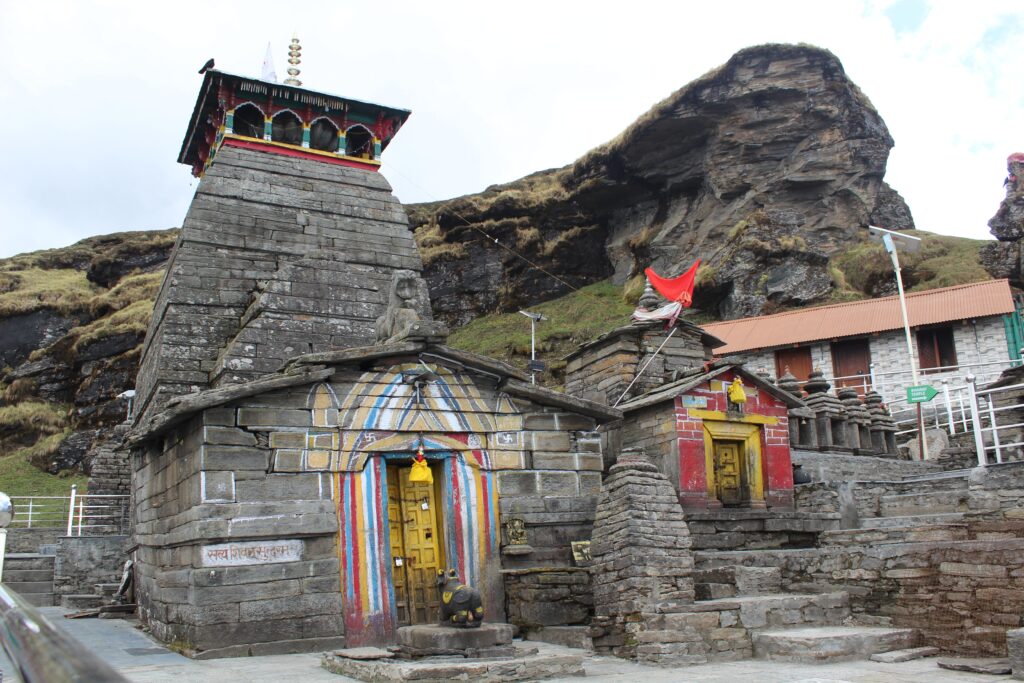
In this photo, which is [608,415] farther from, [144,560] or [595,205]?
[595,205]

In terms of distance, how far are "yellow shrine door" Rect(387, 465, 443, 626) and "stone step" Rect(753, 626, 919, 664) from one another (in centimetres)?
449

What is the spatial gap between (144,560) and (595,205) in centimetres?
3907

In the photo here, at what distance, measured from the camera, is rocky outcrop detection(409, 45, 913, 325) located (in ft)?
136

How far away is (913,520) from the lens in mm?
11961

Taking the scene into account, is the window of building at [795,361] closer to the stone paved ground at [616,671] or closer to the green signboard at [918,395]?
the green signboard at [918,395]

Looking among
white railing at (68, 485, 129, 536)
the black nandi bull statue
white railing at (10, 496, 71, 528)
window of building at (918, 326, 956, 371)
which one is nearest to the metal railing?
the black nandi bull statue

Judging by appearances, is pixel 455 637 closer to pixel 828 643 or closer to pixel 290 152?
pixel 828 643

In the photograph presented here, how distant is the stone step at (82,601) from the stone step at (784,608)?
12.5m

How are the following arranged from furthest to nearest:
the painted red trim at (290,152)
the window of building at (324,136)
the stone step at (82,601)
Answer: the window of building at (324,136), the painted red trim at (290,152), the stone step at (82,601)

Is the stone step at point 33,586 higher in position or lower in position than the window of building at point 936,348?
lower

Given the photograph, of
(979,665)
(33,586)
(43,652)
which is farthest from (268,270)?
(43,652)

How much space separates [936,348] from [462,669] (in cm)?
2643

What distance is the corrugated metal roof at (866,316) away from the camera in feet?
96.2

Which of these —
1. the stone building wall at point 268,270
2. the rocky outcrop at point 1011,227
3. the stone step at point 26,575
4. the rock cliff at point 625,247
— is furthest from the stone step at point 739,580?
the rocky outcrop at point 1011,227
